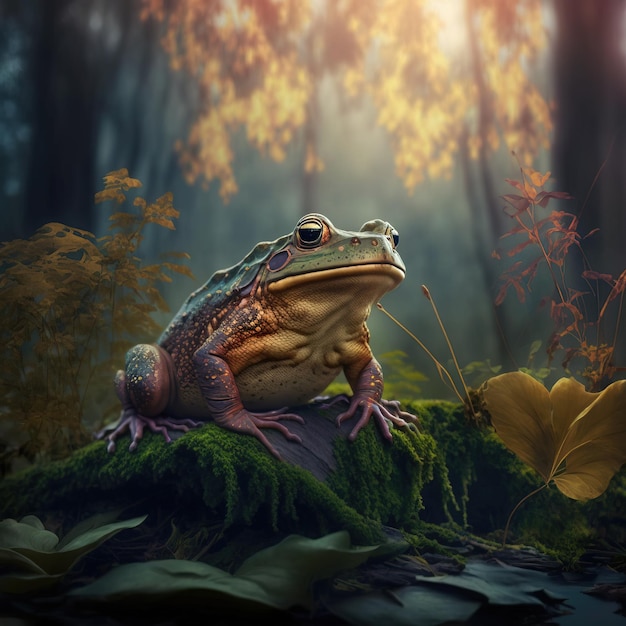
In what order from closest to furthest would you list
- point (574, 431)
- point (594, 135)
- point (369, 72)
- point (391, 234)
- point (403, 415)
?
point (574, 431), point (391, 234), point (403, 415), point (594, 135), point (369, 72)

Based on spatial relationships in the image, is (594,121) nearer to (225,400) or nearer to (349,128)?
(349,128)

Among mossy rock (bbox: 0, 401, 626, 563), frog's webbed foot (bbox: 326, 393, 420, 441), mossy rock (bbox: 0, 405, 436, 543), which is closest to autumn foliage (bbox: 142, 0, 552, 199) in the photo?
frog's webbed foot (bbox: 326, 393, 420, 441)

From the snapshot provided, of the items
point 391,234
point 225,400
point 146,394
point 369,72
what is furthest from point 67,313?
point 369,72

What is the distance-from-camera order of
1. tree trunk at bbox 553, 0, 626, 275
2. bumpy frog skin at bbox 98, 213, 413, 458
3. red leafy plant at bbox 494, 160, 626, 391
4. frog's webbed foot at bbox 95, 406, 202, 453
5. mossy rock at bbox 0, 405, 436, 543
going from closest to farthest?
mossy rock at bbox 0, 405, 436, 543 < bumpy frog skin at bbox 98, 213, 413, 458 < frog's webbed foot at bbox 95, 406, 202, 453 < red leafy plant at bbox 494, 160, 626, 391 < tree trunk at bbox 553, 0, 626, 275

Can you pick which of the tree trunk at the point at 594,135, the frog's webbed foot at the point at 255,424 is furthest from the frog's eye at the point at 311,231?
the tree trunk at the point at 594,135

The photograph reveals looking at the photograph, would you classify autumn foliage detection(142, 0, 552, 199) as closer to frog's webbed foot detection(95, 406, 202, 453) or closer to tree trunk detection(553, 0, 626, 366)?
tree trunk detection(553, 0, 626, 366)

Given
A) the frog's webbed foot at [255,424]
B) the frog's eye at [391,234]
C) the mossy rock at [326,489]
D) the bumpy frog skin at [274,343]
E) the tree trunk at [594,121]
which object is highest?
the tree trunk at [594,121]

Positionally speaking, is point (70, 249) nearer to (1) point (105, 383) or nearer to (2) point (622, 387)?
(1) point (105, 383)

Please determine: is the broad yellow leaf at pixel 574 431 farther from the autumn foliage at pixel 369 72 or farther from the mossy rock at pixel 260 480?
the autumn foliage at pixel 369 72
